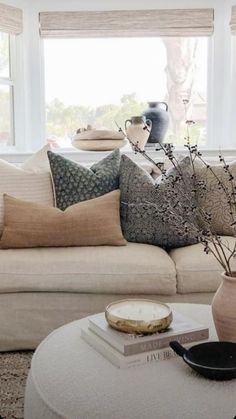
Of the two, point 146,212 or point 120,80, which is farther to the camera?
point 120,80

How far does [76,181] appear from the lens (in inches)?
113

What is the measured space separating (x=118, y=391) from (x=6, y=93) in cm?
317

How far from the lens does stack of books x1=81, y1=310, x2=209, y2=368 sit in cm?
144

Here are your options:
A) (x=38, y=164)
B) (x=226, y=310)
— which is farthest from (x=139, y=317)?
(x=38, y=164)

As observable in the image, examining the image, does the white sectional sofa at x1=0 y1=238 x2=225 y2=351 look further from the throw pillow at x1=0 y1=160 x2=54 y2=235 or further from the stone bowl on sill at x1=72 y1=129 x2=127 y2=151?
the stone bowl on sill at x1=72 y1=129 x2=127 y2=151

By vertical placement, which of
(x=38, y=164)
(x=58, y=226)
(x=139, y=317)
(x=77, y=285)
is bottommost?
(x=77, y=285)

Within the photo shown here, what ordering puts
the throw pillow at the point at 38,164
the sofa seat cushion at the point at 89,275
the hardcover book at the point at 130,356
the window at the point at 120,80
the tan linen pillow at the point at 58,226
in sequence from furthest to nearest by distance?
the window at the point at 120,80 < the throw pillow at the point at 38,164 < the tan linen pillow at the point at 58,226 < the sofa seat cushion at the point at 89,275 < the hardcover book at the point at 130,356

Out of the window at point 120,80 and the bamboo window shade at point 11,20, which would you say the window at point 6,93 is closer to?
the bamboo window shade at point 11,20

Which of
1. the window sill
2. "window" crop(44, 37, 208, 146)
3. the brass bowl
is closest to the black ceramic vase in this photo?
the window sill

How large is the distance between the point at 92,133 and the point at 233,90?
3.89ft

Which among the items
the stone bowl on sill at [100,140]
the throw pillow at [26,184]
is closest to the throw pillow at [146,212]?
the throw pillow at [26,184]

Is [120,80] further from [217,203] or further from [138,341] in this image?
[138,341]

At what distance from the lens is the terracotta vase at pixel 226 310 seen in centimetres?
152

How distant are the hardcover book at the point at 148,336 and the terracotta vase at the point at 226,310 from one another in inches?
2.5
